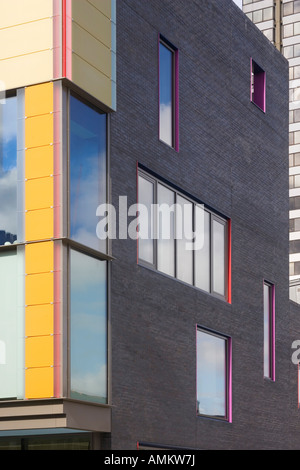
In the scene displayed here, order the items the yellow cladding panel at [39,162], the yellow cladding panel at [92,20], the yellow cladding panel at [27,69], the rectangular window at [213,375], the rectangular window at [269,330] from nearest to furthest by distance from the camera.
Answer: the yellow cladding panel at [39,162] < the yellow cladding panel at [27,69] < the yellow cladding panel at [92,20] < the rectangular window at [213,375] < the rectangular window at [269,330]

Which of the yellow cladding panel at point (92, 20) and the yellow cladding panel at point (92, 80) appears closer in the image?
the yellow cladding panel at point (92, 80)

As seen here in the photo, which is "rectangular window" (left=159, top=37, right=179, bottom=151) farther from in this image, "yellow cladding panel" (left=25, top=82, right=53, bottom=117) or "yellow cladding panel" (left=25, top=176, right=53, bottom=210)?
"yellow cladding panel" (left=25, top=176, right=53, bottom=210)

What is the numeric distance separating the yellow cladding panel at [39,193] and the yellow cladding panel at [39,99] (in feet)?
4.31

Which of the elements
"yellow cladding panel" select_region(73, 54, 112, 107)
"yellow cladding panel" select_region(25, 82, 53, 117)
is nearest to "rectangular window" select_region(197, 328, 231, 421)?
"yellow cladding panel" select_region(73, 54, 112, 107)

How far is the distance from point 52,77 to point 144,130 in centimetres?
349

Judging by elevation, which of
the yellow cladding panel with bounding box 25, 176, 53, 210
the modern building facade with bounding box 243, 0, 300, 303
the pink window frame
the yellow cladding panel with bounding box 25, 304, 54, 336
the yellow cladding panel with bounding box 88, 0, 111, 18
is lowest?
the yellow cladding panel with bounding box 25, 304, 54, 336

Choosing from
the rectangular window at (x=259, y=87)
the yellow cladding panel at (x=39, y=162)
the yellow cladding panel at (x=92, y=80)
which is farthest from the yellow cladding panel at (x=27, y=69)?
the rectangular window at (x=259, y=87)

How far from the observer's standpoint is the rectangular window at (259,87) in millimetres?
28688

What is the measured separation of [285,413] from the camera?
2803 cm

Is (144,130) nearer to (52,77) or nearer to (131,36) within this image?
(131,36)

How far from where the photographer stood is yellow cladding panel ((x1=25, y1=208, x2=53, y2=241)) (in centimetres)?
1788

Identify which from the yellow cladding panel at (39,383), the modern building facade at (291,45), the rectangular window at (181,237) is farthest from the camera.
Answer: the modern building facade at (291,45)

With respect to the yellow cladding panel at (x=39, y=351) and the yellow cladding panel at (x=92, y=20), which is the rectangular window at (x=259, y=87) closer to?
the yellow cladding panel at (x=92, y=20)

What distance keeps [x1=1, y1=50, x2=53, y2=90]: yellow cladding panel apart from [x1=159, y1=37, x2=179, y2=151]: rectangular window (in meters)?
4.51
